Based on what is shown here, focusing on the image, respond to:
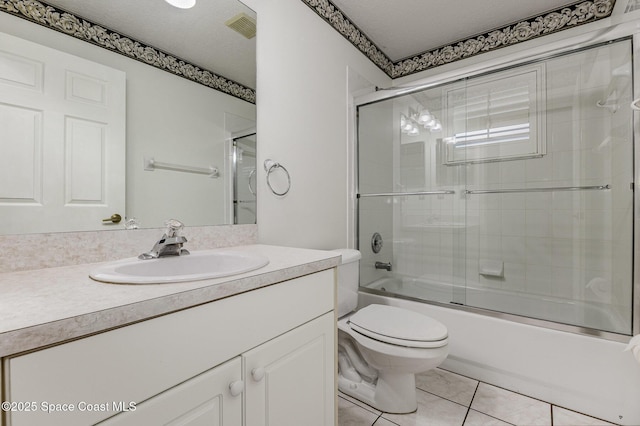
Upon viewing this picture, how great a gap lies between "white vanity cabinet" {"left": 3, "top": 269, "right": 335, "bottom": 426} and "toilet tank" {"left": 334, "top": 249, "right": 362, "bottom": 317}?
59 cm

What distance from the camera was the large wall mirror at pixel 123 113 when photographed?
0.84 m

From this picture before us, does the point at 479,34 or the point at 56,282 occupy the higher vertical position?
the point at 479,34

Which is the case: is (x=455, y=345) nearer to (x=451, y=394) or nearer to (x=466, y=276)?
(x=451, y=394)

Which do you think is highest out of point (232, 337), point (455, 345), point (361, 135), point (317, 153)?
point (361, 135)

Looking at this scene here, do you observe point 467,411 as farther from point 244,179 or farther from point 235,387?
point 244,179

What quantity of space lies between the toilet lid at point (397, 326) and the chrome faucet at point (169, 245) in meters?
0.91

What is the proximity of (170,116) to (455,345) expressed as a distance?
74.8 inches

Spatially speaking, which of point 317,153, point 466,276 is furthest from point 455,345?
point 317,153

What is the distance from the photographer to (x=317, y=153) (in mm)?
1873

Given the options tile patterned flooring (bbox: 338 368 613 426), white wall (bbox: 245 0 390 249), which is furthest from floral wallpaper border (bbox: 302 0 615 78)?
tile patterned flooring (bbox: 338 368 613 426)

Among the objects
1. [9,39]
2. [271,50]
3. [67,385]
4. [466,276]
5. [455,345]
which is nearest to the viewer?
[67,385]

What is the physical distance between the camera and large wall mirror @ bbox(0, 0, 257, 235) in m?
0.84

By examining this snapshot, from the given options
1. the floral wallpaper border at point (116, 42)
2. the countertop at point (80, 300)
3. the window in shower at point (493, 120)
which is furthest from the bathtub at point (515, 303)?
the floral wallpaper border at point (116, 42)

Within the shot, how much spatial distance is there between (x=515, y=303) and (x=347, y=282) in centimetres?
110
